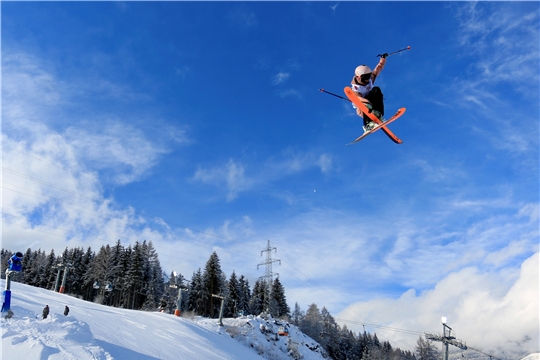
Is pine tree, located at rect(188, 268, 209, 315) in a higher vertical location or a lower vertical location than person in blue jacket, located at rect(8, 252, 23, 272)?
lower

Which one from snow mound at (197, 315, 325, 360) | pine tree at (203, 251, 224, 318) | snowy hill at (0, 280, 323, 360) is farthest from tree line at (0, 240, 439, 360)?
snowy hill at (0, 280, 323, 360)

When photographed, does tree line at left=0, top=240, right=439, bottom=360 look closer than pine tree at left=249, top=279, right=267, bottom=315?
Yes

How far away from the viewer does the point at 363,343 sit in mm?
86750

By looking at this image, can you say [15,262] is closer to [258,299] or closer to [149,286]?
[149,286]

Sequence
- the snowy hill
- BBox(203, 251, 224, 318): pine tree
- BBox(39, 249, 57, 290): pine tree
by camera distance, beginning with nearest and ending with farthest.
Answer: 1. the snowy hill
2. BBox(203, 251, 224, 318): pine tree
3. BBox(39, 249, 57, 290): pine tree

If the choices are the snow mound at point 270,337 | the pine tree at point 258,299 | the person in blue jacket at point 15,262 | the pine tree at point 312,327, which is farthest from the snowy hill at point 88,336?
the pine tree at point 312,327

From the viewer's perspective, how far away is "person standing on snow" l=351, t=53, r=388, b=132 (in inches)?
428

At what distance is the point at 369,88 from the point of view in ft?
37.7

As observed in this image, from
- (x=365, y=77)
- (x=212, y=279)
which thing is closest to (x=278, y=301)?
(x=212, y=279)

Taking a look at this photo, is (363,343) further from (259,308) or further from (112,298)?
(112,298)

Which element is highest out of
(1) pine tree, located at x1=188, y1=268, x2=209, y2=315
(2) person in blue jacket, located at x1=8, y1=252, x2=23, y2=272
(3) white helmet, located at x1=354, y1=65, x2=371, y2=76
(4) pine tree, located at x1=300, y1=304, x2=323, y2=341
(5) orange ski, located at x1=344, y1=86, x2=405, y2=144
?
(3) white helmet, located at x1=354, y1=65, x2=371, y2=76

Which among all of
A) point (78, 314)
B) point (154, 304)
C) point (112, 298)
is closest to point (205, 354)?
point (78, 314)

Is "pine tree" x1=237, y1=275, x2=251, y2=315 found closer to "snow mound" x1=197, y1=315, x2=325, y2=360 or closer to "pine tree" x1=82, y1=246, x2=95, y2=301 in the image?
"snow mound" x1=197, y1=315, x2=325, y2=360

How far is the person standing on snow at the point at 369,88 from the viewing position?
35.7 ft
